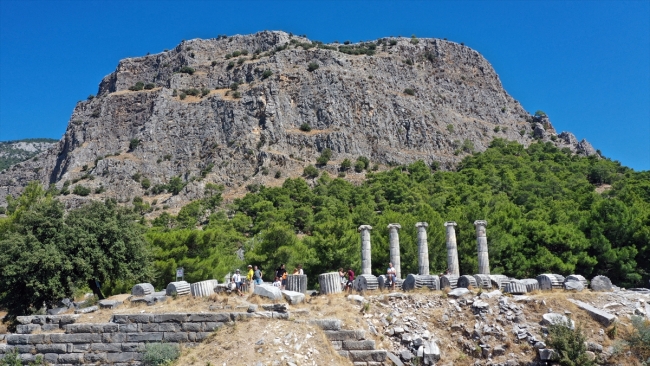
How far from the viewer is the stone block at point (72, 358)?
48.0 feet

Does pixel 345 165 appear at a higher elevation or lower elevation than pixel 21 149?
lower

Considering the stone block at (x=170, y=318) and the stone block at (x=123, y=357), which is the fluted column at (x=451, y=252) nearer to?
the stone block at (x=170, y=318)

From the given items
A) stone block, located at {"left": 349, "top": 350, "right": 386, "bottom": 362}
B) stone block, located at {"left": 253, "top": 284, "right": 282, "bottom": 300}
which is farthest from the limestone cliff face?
stone block, located at {"left": 349, "top": 350, "right": 386, "bottom": 362}

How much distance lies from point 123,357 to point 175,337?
1.48 metres

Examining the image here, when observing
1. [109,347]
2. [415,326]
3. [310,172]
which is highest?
[310,172]

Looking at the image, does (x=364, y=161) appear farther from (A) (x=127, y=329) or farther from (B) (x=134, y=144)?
(A) (x=127, y=329)

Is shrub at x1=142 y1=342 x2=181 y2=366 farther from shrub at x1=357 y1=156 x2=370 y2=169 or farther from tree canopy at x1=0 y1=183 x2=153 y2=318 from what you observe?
shrub at x1=357 y1=156 x2=370 y2=169

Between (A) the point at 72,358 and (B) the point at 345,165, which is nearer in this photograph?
(A) the point at 72,358

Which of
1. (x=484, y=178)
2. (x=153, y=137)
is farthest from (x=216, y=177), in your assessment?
(x=484, y=178)

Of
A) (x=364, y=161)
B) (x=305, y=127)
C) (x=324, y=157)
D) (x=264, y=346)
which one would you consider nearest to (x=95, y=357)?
(x=264, y=346)

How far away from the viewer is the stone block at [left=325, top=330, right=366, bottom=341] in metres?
14.4

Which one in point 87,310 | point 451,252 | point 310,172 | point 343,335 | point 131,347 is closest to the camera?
point 343,335

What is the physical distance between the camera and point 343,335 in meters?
14.4

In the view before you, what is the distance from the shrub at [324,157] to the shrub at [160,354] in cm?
6021
